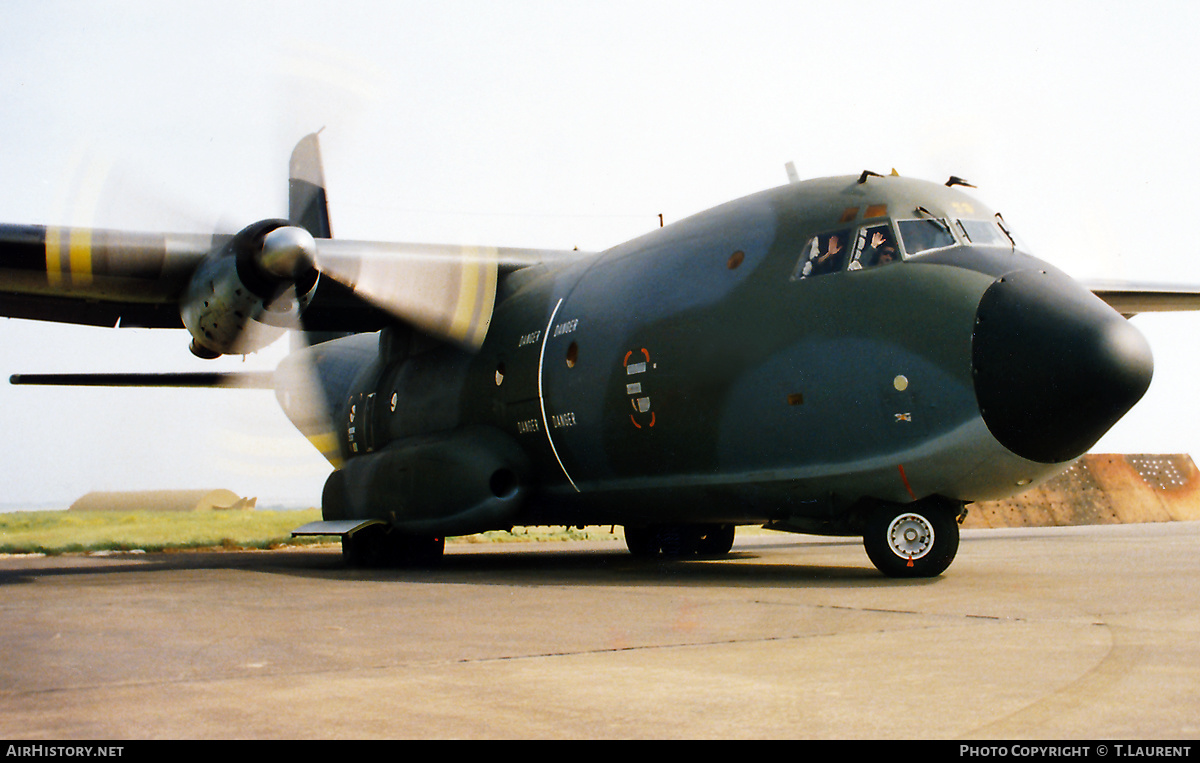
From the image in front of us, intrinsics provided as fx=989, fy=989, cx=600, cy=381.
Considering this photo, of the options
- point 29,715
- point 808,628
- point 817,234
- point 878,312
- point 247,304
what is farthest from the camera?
point 247,304

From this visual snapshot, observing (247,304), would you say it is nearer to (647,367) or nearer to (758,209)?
(647,367)

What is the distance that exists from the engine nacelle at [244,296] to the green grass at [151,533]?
5.09 metres

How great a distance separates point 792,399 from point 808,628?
3.60 m

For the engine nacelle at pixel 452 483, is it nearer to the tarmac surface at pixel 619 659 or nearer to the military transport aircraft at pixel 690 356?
the military transport aircraft at pixel 690 356

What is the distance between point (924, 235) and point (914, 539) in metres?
2.80

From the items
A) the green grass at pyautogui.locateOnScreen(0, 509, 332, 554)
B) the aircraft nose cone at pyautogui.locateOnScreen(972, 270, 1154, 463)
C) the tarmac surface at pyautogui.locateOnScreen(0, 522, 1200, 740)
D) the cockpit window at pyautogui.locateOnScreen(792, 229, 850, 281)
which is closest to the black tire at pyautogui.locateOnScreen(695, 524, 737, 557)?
the tarmac surface at pyautogui.locateOnScreen(0, 522, 1200, 740)

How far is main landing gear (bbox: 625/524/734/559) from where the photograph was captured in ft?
48.3

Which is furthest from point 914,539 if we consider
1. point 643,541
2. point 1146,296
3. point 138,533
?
point 138,533

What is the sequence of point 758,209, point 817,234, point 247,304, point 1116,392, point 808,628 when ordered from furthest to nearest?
point 247,304, point 758,209, point 817,234, point 1116,392, point 808,628

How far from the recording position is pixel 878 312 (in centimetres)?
883

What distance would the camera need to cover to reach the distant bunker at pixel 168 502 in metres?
46.1

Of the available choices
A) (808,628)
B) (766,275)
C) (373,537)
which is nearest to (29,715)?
(808,628)

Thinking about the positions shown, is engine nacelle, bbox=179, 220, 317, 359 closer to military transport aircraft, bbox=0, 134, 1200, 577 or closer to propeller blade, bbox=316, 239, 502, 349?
military transport aircraft, bbox=0, 134, 1200, 577

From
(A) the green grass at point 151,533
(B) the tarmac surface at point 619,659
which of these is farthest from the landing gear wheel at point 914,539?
(A) the green grass at point 151,533
